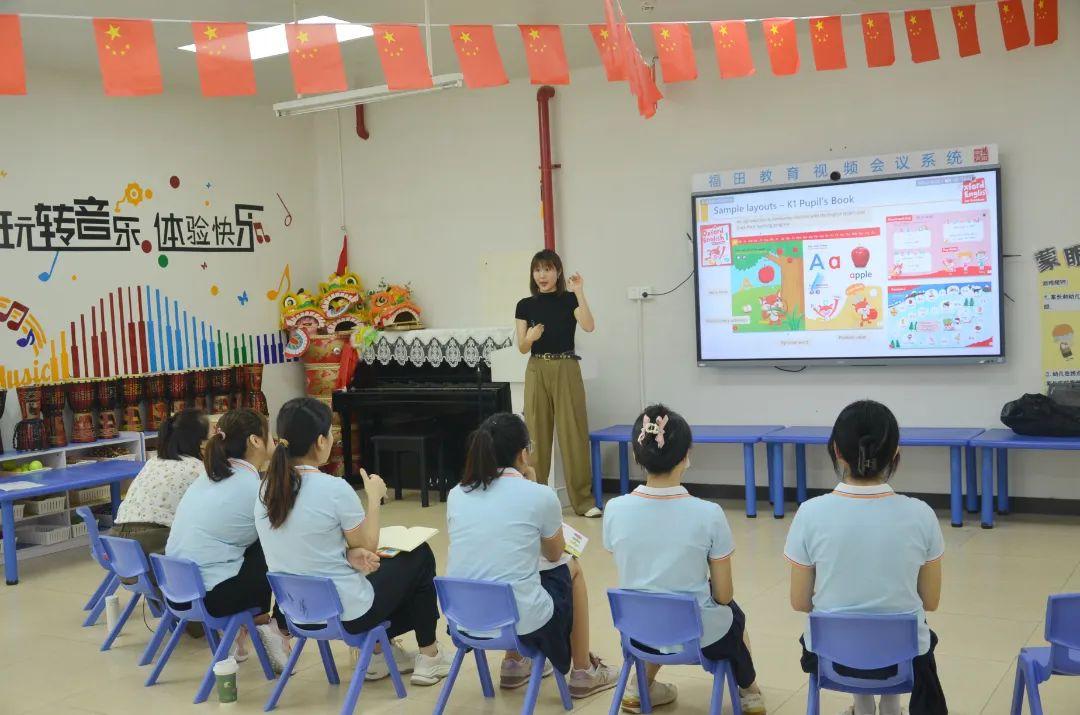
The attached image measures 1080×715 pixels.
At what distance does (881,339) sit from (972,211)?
905 millimetres

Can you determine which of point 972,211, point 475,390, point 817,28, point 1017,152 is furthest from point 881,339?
point 475,390

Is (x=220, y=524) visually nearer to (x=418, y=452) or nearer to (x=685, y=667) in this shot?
(x=685, y=667)

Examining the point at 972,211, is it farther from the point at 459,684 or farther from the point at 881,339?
the point at 459,684

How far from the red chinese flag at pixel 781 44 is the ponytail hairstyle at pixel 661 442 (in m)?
2.97

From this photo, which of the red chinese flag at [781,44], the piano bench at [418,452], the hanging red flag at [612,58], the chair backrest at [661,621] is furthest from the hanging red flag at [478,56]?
the chair backrest at [661,621]

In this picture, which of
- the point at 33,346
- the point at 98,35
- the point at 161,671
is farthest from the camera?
the point at 33,346

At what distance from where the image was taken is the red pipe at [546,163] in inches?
289

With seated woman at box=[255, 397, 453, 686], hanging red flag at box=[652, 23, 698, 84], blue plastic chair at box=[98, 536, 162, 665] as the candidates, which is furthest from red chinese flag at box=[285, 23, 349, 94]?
blue plastic chair at box=[98, 536, 162, 665]

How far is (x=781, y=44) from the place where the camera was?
5.40 m

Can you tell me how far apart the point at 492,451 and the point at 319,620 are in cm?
81

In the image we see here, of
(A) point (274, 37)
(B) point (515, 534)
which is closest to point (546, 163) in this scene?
(A) point (274, 37)

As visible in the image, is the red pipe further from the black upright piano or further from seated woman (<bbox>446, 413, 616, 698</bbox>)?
seated woman (<bbox>446, 413, 616, 698</bbox>)

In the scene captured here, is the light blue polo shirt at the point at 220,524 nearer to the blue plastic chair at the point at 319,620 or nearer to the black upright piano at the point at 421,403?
the blue plastic chair at the point at 319,620

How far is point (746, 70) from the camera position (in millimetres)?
5367
